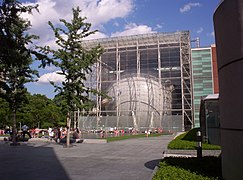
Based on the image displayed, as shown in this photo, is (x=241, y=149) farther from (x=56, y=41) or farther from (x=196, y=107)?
(x=196, y=107)

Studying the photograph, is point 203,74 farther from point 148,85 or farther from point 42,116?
point 42,116

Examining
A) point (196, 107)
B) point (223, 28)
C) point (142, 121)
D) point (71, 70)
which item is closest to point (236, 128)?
point (223, 28)

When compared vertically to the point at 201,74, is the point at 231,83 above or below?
below

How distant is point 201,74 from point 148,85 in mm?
11462

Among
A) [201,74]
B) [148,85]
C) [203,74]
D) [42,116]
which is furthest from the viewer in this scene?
[201,74]

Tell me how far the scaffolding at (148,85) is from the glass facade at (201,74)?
5.21ft

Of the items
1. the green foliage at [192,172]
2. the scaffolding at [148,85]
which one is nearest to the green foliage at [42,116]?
the scaffolding at [148,85]

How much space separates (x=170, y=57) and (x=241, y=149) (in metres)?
54.5

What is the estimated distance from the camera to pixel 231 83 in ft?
17.0

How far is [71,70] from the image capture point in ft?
64.0

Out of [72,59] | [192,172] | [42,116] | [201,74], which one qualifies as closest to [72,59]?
[72,59]

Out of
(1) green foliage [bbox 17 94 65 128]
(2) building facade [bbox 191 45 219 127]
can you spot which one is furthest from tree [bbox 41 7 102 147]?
(2) building facade [bbox 191 45 219 127]

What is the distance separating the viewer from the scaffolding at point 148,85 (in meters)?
54.2

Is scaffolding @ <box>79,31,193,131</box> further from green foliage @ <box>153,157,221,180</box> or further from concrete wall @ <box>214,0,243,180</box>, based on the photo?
concrete wall @ <box>214,0,243,180</box>
